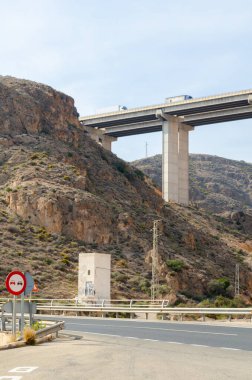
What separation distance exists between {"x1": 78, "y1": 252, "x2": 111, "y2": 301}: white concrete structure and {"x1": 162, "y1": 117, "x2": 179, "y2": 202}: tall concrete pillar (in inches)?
2034

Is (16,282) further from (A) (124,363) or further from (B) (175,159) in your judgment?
(B) (175,159)

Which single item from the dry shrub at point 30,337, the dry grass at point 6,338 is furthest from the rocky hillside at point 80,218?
the dry shrub at point 30,337

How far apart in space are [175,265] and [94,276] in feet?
67.6

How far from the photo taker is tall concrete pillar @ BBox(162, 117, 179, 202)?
107 metres

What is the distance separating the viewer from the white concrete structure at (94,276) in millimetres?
54031

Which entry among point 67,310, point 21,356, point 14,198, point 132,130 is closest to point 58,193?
point 14,198

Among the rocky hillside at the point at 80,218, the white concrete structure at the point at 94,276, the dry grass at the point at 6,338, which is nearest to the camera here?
the dry grass at the point at 6,338

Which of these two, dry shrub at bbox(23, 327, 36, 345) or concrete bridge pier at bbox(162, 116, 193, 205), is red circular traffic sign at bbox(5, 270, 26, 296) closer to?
dry shrub at bbox(23, 327, 36, 345)

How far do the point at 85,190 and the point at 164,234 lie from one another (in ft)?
34.7

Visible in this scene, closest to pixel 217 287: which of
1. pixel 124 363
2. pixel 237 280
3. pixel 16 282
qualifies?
pixel 237 280

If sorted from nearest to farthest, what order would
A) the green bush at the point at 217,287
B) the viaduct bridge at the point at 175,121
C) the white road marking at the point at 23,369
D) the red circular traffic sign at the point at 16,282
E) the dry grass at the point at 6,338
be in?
the white road marking at the point at 23,369
the red circular traffic sign at the point at 16,282
the dry grass at the point at 6,338
the green bush at the point at 217,287
the viaduct bridge at the point at 175,121

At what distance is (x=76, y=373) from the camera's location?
11.9 meters

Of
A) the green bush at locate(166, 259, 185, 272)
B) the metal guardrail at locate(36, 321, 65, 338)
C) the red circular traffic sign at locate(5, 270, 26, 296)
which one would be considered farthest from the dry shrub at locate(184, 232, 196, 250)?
the red circular traffic sign at locate(5, 270, 26, 296)

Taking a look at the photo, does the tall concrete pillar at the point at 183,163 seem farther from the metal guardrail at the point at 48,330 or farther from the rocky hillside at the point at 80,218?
the metal guardrail at the point at 48,330
